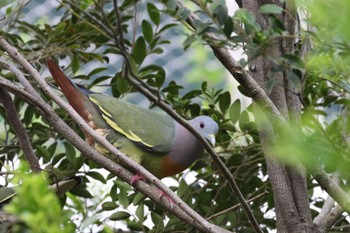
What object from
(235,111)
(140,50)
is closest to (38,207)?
(140,50)

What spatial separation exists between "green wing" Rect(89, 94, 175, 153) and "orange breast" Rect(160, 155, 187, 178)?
0.02 meters

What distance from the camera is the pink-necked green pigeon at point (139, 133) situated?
5.24 ft

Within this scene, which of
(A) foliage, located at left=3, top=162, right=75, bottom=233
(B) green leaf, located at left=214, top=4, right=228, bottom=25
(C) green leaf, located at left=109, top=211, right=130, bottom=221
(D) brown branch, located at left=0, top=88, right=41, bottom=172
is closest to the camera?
(A) foliage, located at left=3, top=162, right=75, bottom=233

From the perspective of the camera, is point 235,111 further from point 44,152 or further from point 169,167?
point 44,152

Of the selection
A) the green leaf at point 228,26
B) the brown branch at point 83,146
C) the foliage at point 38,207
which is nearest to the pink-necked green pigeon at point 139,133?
the brown branch at point 83,146

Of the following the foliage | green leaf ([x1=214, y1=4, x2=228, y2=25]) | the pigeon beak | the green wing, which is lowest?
the foliage

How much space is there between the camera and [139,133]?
162 centimetres

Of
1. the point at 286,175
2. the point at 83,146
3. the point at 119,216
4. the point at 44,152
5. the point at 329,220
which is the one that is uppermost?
the point at 44,152

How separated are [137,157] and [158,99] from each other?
0.81 meters

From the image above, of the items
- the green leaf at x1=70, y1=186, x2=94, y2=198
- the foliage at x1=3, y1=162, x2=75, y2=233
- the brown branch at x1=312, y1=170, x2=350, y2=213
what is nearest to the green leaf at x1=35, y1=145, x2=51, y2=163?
the green leaf at x1=70, y1=186, x2=94, y2=198

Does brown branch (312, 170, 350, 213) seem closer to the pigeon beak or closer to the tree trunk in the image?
the tree trunk

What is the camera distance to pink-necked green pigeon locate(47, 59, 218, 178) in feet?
5.24

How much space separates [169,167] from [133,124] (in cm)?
13

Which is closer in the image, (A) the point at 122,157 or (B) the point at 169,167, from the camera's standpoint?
(A) the point at 122,157
